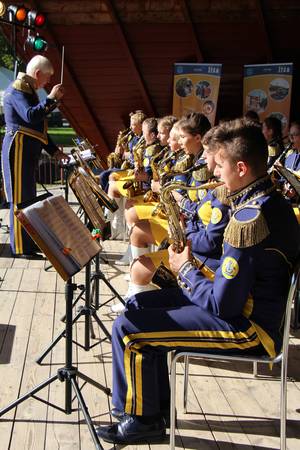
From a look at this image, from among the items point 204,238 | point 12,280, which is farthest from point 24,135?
point 204,238

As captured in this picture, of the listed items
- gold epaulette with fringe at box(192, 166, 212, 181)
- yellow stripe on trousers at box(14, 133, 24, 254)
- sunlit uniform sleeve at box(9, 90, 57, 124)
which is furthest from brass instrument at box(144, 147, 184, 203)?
yellow stripe on trousers at box(14, 133, 24, 254)

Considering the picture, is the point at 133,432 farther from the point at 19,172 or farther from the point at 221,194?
the point at 19,172

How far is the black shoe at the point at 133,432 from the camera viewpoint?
2.91 metres

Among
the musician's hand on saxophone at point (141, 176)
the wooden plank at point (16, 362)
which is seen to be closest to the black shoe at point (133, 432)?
the wooden plank at point (16, 362)

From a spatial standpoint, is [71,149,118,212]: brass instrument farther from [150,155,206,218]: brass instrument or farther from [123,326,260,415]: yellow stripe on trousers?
[123,326,260,415]: yellow stripe on trousers

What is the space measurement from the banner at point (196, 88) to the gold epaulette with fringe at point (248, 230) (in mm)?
6902

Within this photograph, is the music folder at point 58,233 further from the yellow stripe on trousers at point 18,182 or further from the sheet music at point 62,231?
the yellow stripe on trousers at point 18,182

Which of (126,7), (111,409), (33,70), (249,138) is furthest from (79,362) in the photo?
(126,7)

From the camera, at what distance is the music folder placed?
2648 millimetres

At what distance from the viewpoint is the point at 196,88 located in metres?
9.23

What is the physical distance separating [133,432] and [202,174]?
188 cm

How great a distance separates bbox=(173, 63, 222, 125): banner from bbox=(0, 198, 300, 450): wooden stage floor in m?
5.30

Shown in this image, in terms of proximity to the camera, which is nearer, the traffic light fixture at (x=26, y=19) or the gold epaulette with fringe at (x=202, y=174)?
the gold epaulette with fringe at (x=202, y=174)

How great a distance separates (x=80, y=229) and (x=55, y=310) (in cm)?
189
